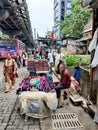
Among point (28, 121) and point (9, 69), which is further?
point (9, 69)

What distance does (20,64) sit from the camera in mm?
24062

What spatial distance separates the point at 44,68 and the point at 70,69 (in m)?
1.50

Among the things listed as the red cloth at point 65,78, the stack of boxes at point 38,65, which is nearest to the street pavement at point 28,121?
the red cloth at point 65,78

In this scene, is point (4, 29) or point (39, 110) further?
point (4, 29)

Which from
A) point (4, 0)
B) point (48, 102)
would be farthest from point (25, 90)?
point (4, 0)

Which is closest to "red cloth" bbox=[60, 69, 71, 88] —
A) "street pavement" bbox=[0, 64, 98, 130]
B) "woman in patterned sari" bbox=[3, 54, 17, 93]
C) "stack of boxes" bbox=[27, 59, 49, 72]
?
"street pavement" bbox=[0, 64, 98, 130]

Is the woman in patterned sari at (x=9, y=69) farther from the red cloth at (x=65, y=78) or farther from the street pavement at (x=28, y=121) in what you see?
the red cloth at (x=65, y=78)

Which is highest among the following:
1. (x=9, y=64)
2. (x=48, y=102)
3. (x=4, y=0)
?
(x=4, y=0)

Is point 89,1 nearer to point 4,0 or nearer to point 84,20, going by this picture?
point 4,0

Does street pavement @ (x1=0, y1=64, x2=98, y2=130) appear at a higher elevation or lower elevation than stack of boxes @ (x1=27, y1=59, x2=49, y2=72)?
lower

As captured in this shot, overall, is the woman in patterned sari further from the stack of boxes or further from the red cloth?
the red cloth

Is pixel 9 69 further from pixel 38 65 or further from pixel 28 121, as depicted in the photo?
pixel 28 121

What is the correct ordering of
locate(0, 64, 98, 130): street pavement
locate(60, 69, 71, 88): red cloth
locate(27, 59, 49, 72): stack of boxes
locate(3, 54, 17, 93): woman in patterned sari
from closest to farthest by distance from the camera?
locate(0, 64, 98, 130): street pavement, locate(60, 69, 71, 88): red cloth, locate(3, 54, 17, 93): woman in patterned sari, locate(27, 59, 49, 72): stack of boxes

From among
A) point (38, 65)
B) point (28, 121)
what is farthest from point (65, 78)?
point (38, 65)
